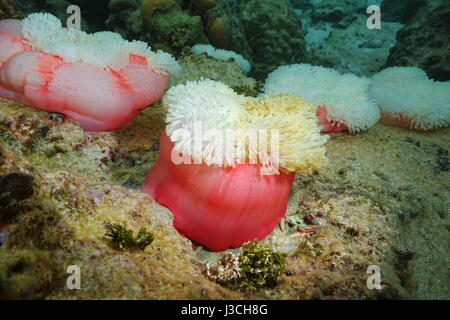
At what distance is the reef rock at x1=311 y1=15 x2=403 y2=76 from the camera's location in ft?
30.2

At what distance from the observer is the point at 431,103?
3.88m

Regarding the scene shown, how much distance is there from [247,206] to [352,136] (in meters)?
2.10

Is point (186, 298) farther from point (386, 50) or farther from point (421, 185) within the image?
point (386, 50)

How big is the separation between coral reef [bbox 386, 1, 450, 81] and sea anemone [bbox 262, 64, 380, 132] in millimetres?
3702

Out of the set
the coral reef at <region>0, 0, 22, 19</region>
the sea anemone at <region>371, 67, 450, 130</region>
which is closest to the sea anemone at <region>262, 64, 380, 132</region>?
the sea anemone at <region>371, 67, 450, 130</region>

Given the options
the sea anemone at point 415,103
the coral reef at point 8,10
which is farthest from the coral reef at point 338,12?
the coral reef at point 8,10

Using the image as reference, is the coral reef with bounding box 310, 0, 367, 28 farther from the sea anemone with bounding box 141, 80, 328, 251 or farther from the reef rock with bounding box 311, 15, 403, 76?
the sea anemone with bounding box 141, 80, 328, 251

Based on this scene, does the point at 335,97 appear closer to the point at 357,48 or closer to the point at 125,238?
the point at 125,238

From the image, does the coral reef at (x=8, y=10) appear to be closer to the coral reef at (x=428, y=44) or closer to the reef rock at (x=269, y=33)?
the reef rock at (x=269, y=33)

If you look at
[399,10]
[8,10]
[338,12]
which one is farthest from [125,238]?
[399,10]

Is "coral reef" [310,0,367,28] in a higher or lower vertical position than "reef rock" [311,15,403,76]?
higher

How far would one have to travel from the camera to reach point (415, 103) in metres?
3.92

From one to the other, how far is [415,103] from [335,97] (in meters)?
1.30

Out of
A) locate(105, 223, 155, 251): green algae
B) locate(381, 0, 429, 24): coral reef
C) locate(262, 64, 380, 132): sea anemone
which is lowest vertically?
locate(105, 223, 155, 251): green algae
